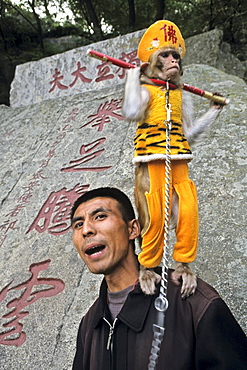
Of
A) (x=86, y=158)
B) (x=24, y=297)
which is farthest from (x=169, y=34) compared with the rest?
(x=86, y=158)

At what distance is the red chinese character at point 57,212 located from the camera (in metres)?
3.13

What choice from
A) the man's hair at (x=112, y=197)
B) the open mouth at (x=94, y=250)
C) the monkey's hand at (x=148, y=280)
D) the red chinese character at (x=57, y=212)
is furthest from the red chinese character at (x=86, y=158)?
the open mouth at (x=94, y=250)

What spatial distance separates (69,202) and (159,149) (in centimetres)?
186

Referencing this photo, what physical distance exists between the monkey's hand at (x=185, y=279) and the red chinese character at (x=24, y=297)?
1.26 metres

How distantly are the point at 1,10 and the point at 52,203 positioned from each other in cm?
726

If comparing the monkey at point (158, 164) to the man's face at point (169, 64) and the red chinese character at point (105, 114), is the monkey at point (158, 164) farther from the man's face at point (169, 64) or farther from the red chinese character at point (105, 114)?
the red chinese character at point (105, 114)

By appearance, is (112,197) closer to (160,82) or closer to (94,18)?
(160,82)

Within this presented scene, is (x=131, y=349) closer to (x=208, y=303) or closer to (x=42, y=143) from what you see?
(x=208, y=303)

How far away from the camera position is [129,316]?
1252mm

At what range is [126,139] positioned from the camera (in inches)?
148

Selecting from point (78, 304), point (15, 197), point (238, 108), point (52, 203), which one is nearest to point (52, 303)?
point (78, 304)

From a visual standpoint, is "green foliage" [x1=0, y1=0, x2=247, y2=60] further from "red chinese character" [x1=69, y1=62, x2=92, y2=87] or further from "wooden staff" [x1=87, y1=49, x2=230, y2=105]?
"wooden staff" [x1=87, y1=49, x2=230, y2=105]

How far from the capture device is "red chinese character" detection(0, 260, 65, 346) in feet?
7.66

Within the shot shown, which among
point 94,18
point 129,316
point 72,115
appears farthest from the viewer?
point 94,18
